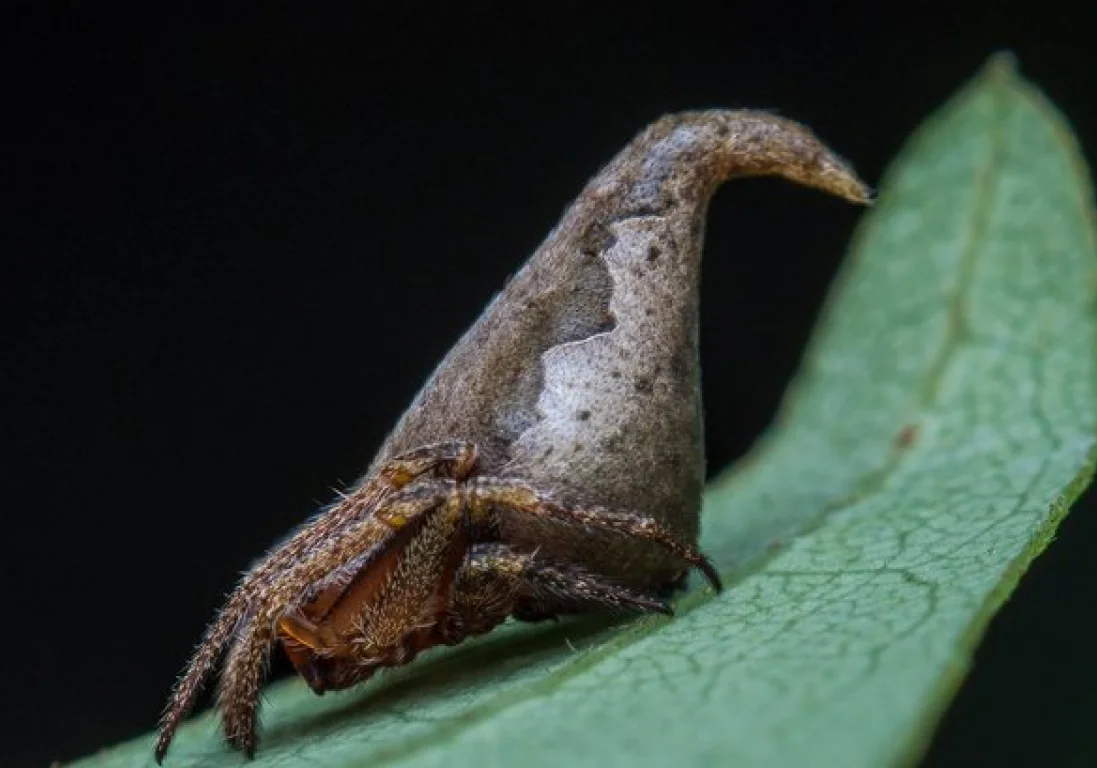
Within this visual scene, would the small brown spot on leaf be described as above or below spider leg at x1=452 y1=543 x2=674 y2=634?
above

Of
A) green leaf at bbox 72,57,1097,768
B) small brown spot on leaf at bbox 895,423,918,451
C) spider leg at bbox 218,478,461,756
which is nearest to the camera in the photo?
green leaf at bbox 72,57,1097,768

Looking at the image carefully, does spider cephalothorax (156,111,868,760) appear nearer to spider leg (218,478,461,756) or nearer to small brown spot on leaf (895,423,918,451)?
spider leg (218,478,461,756)

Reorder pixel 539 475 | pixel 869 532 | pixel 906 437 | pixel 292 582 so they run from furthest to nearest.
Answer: pixel 906 437, pixel 869 532, pixel 539 475, pixel 292 582

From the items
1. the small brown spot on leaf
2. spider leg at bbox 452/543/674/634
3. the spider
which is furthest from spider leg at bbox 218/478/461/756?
the small brown spot on leaf

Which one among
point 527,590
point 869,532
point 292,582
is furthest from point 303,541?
point 869,532

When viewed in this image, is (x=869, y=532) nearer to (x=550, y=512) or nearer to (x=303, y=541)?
(x=550, y=512)

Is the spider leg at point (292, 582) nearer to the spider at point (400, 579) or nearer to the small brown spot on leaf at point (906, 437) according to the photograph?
the spider at point (400, 579)

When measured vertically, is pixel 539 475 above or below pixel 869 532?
above
